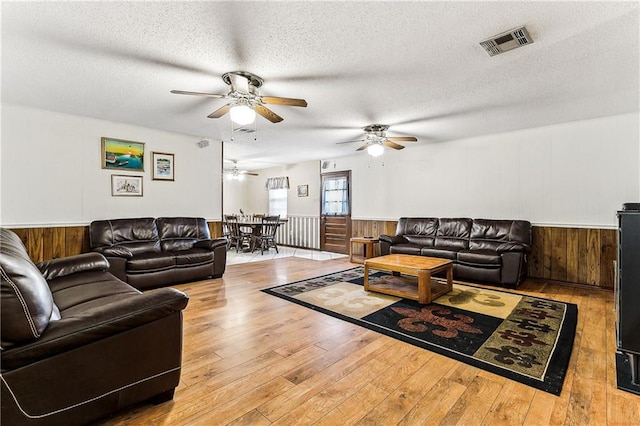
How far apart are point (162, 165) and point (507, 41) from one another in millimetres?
5143

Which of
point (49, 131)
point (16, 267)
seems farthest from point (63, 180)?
point (16, 267)

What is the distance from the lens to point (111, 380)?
4.97 feet

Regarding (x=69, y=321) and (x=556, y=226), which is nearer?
(x=69, y=321)

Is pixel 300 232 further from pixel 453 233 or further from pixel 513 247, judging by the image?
pixel 513 247

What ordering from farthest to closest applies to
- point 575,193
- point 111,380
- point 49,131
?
1. point 575,193
2. point 49,131
3. point 111,380

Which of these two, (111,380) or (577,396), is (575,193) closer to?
(577,396)

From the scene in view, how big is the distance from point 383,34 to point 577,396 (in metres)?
2.66

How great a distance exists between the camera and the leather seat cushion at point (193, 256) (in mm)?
4324

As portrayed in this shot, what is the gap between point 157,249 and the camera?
15.1 ft

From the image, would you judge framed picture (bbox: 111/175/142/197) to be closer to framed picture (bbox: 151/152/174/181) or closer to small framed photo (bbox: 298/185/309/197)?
framed picture (bbox: 151/152/174/181)

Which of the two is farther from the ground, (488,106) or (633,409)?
(488,106)

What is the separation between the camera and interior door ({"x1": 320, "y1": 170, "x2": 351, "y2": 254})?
24.8ft

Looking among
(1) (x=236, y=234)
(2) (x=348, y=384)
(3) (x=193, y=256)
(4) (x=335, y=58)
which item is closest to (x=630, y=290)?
(2) (x=348, y=384)

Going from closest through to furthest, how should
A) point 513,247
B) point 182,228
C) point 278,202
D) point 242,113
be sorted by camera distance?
point 242,113
point 513,247
point 182,228
point 278,202
